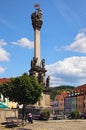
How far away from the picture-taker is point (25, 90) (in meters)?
45.7

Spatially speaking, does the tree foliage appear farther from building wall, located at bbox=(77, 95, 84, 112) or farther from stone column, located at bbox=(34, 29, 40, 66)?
building wall, located at bbox=(77, 95, 84, 112)

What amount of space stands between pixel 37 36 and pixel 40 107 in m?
11.0

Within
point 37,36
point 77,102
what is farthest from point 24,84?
point 77,102

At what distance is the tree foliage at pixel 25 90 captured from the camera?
45531mm

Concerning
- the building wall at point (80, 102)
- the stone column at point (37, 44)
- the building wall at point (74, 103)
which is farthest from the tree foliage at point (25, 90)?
the building wall at point (74, 103)

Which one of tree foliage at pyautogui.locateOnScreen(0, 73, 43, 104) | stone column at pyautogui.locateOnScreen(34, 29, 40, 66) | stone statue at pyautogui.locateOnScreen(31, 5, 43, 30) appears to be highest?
stone statue at pyautogui.locateOnScreen(31, 5, 43, 30)

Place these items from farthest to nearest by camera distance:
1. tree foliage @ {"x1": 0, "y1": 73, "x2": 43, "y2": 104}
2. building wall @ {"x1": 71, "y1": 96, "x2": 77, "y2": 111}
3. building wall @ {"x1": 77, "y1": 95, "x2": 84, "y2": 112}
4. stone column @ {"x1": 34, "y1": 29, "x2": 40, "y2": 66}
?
building wall @ {"x1": 71, "y1": 96, "x2": 77, "y2": 111} < building wall @ {"x1": 77, "y1": 95, "x2": 84, "y2": 112} < stone column @ {"x1": 34, "y1": 29, "x2": 40, "y2": 66} < tree foliage @ {"x1": 0, "y1": 73, "x2": 43, "y2": 104}

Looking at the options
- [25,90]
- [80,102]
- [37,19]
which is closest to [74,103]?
[80,102]

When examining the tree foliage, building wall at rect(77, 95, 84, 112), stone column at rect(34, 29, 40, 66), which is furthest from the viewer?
building wall at rect(77, 95, 84, 112)

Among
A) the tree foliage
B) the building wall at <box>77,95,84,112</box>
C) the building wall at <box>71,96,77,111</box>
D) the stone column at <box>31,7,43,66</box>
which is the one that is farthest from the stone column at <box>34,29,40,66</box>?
the building wall at <box>71,96,77,111</box>

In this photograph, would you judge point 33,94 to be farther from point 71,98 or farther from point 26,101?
point 71,98

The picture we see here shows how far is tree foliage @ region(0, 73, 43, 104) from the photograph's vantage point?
45.5m

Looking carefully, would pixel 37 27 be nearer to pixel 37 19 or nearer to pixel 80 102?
pixel 37 19

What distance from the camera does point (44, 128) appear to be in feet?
120
